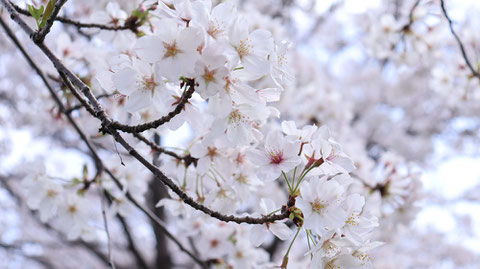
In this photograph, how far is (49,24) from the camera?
0.94 m

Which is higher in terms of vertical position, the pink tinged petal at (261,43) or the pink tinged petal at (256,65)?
the pink tinged petal at (261,43)

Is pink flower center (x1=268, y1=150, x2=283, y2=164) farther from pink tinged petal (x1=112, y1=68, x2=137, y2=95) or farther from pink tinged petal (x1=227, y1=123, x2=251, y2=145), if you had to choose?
pink tinged petal (x1=112, y1=68, x2=137, y2=95)

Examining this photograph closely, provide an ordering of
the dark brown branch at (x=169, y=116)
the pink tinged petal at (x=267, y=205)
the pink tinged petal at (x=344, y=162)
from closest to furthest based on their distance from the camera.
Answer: the dark brown branch at (x=169, y=116) → the pink tinged petal at (x=344, y=162) → the pink tinged petal at (x=267, y=205)

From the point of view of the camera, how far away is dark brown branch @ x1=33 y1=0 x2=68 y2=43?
0.90m

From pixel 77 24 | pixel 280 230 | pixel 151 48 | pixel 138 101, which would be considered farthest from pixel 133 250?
pixel 151 48

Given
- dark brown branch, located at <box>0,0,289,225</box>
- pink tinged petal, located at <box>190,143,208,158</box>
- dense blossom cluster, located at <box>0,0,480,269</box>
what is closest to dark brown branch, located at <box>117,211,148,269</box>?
dense blossom cluster, located at <box>0,0,480,269</box>

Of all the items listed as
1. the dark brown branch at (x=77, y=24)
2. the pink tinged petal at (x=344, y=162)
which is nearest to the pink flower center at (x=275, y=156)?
the pink tinged petal at (x=344, y=162)

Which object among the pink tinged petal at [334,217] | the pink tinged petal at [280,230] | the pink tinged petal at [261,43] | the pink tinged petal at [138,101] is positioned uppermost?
the pink tinged petal at [261,43]

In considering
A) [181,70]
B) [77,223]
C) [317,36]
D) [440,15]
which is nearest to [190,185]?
[181,70]

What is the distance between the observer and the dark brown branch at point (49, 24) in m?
0.90

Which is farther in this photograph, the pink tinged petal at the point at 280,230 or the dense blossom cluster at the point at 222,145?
the pink tinged petal at the point at 280,230

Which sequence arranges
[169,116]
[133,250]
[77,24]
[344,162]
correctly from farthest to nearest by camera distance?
[133,250] → [77,24] → [344,162] → [169,116]

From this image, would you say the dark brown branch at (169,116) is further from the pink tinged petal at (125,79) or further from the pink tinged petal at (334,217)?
the pink tinged petal at (334,217)

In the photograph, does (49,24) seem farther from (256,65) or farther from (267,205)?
(267,205)
